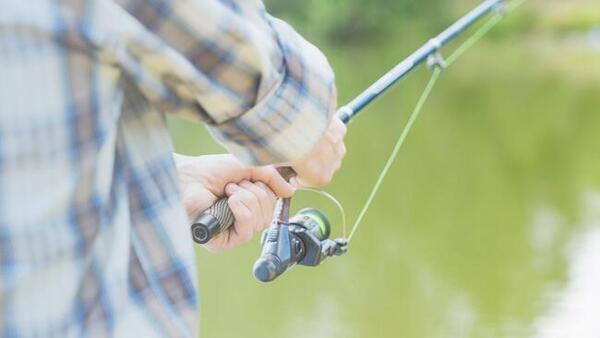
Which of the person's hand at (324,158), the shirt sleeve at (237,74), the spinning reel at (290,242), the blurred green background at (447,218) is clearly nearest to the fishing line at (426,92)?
the spinning reel at (290,242)

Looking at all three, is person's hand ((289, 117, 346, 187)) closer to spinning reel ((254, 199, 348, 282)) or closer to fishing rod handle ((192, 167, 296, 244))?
fishing rod handle ((192, 167, 296, 244))

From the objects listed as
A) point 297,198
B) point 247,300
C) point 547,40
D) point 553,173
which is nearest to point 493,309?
point 247,300

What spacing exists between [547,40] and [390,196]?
10.0 m

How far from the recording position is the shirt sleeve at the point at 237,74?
70cm

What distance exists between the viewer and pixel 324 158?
3.03 ft

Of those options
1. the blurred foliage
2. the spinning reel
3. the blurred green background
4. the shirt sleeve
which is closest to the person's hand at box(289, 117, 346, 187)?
the shirt sleeve

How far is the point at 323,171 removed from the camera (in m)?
0.94

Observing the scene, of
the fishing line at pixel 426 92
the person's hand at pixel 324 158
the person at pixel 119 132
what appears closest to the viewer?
the person at pixel 119 132

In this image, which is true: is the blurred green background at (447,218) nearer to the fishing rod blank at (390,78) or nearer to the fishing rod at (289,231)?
the fishing rod blank at (390,78)

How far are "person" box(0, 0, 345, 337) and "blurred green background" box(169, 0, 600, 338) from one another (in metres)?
3.66

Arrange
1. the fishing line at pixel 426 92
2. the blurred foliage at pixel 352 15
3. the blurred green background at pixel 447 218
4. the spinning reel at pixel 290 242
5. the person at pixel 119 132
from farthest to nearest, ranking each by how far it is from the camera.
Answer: the blurred foliage at pixel 352 15
the blurred green background at pixel 447 218
the fishing line at pixel 426 92
the spinning reel at pixel 290 242
the person at pixel 119 132

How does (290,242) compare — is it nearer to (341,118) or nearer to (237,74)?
(341,118)

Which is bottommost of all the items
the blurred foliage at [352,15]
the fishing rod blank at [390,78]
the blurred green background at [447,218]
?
the fishing rod blank at [390,78]

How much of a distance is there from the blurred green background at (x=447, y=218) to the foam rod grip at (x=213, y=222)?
3362mm
